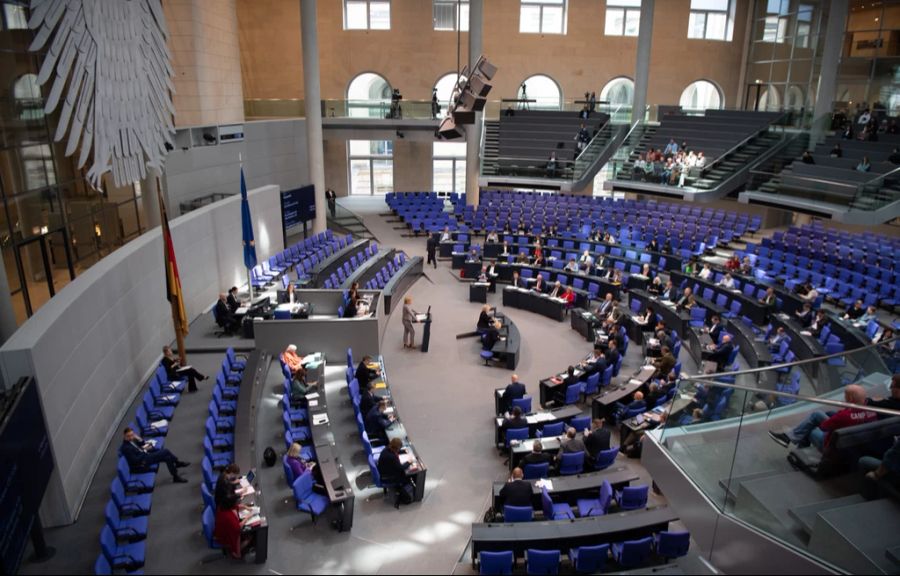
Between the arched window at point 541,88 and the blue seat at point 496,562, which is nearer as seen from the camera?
the blue seat at point 496,562

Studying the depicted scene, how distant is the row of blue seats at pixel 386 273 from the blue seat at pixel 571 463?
9225 millimetres

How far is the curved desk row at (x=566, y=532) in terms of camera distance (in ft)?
24.9

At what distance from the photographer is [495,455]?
10508 mm

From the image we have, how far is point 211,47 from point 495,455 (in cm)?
1655

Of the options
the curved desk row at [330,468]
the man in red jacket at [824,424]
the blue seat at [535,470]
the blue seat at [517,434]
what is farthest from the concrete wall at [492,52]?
the man in red jacket at [824,424]

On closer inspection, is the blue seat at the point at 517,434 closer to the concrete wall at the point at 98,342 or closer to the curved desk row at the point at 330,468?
the curved desk row at the point at 330,468

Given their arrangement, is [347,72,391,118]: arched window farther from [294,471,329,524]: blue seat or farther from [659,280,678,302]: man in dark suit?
[294,471,329,524]: blue seat

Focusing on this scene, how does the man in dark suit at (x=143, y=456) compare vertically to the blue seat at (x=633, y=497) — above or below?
above

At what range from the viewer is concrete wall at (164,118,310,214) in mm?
17812

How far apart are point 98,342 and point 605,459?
325 inches

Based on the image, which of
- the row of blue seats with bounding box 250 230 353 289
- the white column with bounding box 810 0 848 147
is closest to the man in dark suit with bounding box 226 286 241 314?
the row of blue seats with bounding box 250 230 353 289

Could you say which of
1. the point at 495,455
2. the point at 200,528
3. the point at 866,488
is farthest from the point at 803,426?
the point at 200,528

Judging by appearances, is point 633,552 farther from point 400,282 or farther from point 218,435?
point 400,282

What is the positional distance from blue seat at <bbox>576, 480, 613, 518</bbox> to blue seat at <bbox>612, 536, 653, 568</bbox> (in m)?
0.79
